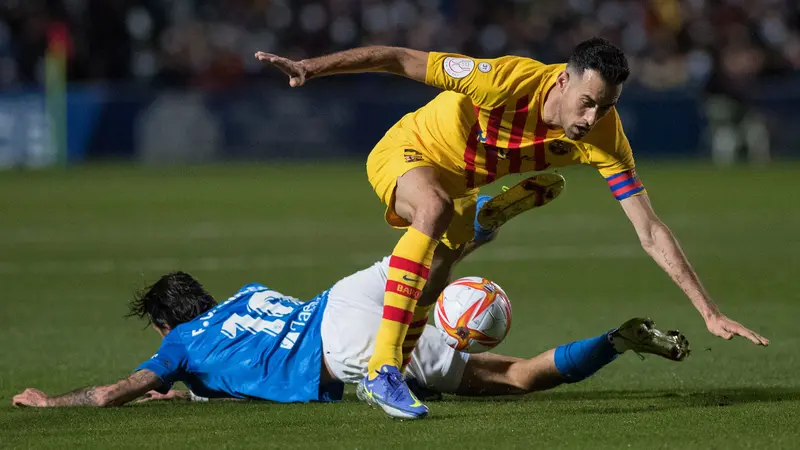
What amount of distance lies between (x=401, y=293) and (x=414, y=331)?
46 cm

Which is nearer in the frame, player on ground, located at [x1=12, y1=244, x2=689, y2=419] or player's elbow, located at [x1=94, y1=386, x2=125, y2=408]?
player's elbow, located at [x1=94, y1=386, x2=125, y2=408]

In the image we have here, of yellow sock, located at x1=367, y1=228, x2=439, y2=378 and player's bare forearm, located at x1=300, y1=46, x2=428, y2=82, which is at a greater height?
player's bare forearm, located at x1=300, y1=46, x2=428, y2=82

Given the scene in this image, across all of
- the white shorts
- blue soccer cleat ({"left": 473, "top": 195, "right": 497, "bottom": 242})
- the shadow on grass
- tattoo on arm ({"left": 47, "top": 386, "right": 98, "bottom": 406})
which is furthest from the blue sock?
tattoo on arm ({"left": 47, "top": 386, "right": 98, "bottom": 406})

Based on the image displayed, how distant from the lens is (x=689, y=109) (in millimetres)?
24469

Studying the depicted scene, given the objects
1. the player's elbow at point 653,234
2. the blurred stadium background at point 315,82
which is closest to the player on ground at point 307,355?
the player's elbow at point 653,234

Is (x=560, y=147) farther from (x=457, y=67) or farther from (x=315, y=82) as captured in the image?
(x=315, y=82)

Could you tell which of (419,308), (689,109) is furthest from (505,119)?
(689,109)

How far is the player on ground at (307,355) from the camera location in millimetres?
Answer: 6027

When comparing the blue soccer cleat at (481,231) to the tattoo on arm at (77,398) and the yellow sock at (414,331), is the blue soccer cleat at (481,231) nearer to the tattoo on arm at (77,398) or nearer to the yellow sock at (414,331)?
the yellow sock at (414,331)

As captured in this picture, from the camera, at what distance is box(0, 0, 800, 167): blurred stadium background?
79.4 ft

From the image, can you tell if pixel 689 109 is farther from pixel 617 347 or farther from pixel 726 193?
pixel 617 347

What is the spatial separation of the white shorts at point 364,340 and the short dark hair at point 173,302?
706 millimetres

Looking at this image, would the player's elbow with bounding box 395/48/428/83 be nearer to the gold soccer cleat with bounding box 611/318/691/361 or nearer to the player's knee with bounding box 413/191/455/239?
the player's knee with bounding box 413/191/455/239

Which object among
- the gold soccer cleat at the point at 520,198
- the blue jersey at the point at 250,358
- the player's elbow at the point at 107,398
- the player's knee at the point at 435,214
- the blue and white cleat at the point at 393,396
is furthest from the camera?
the gold soccer cleat at the point at 520,198
